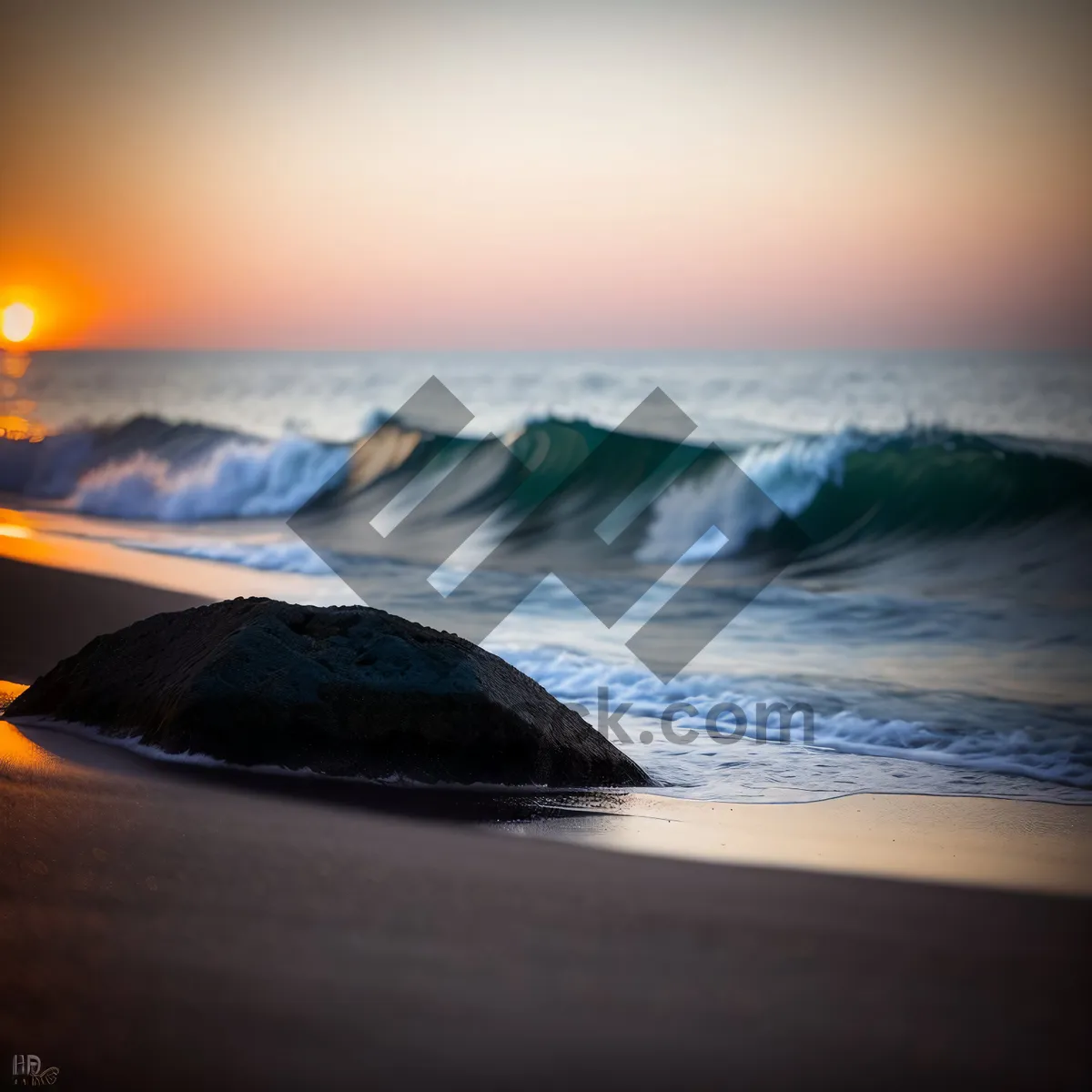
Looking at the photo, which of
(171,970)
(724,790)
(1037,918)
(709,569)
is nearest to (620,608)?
(709,569)

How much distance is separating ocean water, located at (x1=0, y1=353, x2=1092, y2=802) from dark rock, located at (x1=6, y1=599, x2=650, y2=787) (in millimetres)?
709

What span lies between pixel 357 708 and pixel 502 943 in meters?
1.47

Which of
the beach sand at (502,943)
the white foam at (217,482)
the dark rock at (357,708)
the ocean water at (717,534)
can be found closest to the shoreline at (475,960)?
the beach sand at (502,943)

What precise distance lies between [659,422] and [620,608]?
10.4 m

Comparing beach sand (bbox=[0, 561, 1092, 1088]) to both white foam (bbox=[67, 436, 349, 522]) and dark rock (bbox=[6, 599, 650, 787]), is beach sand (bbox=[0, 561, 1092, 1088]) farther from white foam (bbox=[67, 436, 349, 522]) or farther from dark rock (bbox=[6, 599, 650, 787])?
white foam (bbox=[67, 436, 349, 522])

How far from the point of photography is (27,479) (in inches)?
640

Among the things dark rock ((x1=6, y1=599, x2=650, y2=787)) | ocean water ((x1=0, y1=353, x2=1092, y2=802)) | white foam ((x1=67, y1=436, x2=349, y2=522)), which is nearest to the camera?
dark rock ((x1=6, y1=599, x2=650, y2=787))

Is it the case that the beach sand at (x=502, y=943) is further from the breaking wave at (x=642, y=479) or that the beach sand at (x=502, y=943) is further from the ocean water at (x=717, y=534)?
the breaking wave at (x=642, y=479)

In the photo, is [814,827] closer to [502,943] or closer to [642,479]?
[502,943]

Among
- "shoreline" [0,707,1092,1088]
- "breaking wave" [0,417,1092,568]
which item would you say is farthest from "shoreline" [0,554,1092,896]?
"breaking wave" [0,417,1092,568]

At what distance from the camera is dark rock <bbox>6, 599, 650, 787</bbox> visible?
156 inches

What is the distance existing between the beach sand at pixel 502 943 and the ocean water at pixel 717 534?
1.10 metres

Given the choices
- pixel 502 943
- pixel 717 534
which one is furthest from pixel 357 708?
pixel 717 534

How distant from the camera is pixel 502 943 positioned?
2.65m
